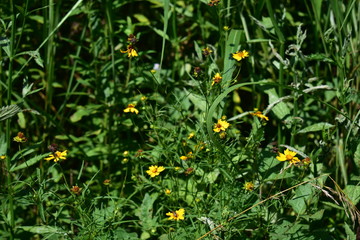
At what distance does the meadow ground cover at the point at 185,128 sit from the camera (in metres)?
1.87

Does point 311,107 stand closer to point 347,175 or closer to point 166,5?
point 347,175

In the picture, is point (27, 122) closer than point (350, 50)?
No

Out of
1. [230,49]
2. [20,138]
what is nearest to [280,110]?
[230,49]

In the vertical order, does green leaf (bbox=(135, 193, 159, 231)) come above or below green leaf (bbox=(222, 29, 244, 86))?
below

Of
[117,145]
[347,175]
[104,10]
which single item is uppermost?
[104,10]

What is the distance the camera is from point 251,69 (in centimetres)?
245

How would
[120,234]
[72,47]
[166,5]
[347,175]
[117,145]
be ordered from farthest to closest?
[72,47], [117,145], [347,175], [166,5], [120,234]

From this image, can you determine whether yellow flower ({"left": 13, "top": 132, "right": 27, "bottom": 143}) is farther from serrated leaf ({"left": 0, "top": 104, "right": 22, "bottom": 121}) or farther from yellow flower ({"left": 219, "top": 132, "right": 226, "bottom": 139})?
yellow flower ({"left": 219, "top": 132, "right": 226, "bottom": 139})

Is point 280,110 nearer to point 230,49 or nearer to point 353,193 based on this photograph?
point 230,49

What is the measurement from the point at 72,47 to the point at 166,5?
3.22ft

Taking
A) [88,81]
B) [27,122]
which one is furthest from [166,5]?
[27,122]

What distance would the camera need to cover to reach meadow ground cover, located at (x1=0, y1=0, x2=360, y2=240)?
1.87 meters

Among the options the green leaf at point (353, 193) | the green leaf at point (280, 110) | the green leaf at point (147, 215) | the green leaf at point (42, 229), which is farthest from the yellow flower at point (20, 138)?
the green leaf at point (353, 193)

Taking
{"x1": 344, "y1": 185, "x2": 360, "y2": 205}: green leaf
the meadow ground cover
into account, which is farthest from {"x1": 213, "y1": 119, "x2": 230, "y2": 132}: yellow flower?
{"x1": 344, "y1": 185, "x2": 360, "y2": 205}: green leaf
